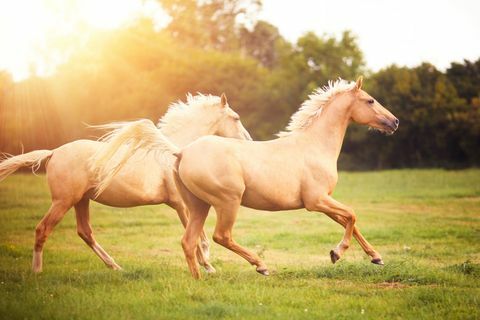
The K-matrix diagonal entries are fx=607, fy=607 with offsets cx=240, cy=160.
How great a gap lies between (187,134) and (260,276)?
3.24 meters

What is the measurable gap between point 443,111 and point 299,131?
951 inches

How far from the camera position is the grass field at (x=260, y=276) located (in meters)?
6.15

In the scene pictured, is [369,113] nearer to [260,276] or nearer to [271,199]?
[271,199]

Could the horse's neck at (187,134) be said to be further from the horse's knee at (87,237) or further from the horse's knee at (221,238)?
the horse's knee at (221,238)

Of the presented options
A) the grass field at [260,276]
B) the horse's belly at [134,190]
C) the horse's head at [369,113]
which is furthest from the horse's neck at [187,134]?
the horse's head at [369,113]

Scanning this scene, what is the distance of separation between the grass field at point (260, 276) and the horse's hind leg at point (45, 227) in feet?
1.02

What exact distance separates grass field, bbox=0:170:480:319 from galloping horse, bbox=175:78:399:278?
22.0 inches

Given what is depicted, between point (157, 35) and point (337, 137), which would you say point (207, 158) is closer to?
point (337, 137)

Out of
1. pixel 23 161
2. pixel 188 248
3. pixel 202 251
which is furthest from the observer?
pixel 23 161

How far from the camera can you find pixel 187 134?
10250mm

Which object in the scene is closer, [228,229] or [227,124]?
[228,229]

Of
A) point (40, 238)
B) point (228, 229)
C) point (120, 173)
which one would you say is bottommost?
point (40, 238)

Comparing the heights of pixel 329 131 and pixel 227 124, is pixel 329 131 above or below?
above

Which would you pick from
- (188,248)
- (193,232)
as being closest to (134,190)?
(193,232)
